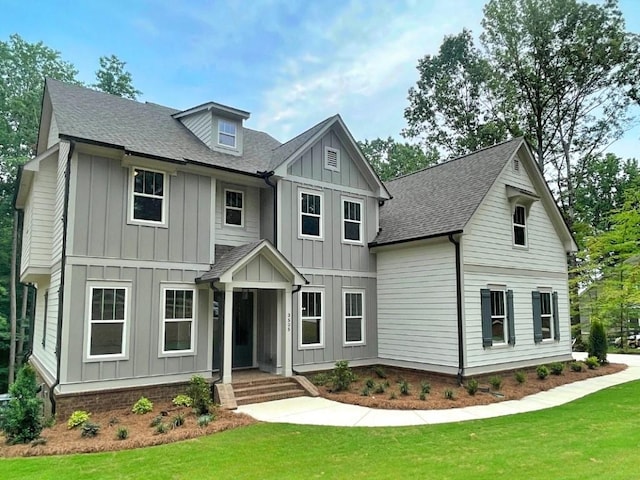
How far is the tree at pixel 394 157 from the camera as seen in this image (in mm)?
32375

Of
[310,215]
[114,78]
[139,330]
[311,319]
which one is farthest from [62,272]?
[114,78]

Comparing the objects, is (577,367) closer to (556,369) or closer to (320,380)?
(556,369)

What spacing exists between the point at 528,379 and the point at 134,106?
48.4ft

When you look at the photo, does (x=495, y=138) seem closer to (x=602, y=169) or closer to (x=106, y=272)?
(x=602, y=169)

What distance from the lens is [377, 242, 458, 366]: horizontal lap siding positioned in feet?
41.0

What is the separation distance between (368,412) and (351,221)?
658cm

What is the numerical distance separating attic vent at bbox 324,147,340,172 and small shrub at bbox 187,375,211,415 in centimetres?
752

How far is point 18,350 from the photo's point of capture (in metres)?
24.7

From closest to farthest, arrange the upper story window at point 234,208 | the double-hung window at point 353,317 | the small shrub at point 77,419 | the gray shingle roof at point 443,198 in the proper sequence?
1. the small shrub at point 77,419
2. the upper story window at point 234,208
3. the gray shingle roof at point 443,198
4. the double-hung window at point 353,317

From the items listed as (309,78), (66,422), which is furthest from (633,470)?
(309,78)

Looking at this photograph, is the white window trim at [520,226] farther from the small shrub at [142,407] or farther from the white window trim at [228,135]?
the small shrub at [142,407]

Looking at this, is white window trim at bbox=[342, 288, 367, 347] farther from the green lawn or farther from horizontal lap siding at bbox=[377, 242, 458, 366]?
the green lawn

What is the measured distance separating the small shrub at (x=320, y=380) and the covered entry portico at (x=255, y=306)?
0.77 meters

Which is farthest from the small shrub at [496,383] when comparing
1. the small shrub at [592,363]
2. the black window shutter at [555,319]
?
the small shrub at [592,363]
